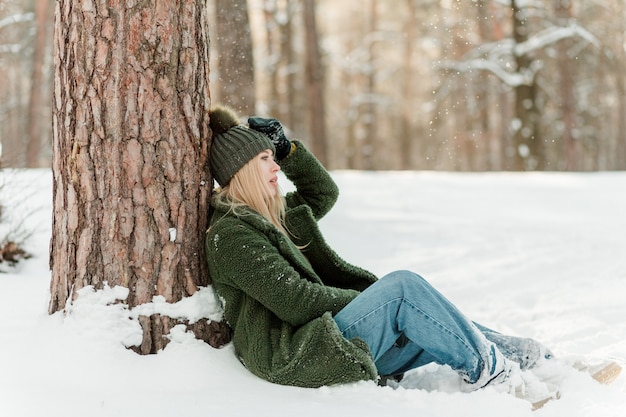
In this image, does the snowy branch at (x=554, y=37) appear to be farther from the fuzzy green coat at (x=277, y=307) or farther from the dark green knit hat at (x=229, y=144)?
the fuzzy green coat at (x=277, y=307)

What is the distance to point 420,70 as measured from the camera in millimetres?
25016

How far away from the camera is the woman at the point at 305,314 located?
267cm

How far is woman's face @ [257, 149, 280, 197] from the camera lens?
121 inches

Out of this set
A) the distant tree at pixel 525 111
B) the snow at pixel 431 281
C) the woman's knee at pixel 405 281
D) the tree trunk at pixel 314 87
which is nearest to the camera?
the snow at pixel 431 281

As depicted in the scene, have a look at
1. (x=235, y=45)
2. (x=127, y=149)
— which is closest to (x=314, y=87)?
(x=235, y=45)

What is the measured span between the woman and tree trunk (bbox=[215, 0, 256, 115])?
4.82 metres

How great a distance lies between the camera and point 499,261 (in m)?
5.59

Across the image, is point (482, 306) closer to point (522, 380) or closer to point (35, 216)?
point (522, 380)

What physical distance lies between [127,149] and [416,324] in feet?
4.77

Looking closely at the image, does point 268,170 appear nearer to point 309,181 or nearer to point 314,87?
point 309,181

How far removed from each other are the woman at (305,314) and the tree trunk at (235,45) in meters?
4.82

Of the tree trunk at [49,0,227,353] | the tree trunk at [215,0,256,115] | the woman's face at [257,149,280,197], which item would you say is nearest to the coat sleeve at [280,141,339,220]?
the woman's face at [257,149,280,197]

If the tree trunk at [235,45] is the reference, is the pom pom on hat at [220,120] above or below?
below

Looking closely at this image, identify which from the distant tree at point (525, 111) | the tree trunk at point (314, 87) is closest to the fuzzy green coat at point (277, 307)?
the tree trunk at point (314, 87)
